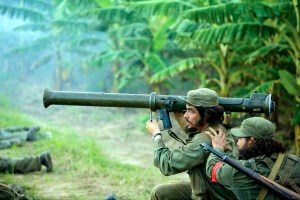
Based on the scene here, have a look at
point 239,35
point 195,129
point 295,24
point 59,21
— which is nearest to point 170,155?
point 195,129

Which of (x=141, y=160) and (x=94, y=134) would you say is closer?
(x=141, y=160)

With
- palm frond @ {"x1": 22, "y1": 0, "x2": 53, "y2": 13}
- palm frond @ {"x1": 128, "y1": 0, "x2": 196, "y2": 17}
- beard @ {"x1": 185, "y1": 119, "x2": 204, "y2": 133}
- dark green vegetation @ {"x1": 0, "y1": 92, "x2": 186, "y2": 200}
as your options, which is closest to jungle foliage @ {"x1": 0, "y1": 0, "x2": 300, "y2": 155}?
palm frond @ {"x1": 128, "y1": 0, "x2": 196, "y2": 17}

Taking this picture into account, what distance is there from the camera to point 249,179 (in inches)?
117

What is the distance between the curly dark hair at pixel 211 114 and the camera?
3371 mm

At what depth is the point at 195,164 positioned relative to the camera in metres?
3.27

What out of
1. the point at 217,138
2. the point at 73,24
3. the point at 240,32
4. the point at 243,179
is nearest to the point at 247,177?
the point at 243,179

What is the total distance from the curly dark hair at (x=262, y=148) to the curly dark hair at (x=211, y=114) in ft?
1.32

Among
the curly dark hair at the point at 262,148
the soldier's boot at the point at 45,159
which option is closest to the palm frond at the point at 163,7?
the soldier's boot at the point at 45,159

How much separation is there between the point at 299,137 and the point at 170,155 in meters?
4.11

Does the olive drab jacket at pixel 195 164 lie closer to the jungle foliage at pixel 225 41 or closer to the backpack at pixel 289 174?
the backpack at pixel 289 174

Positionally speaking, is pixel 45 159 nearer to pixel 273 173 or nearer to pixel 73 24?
pixel 273 173

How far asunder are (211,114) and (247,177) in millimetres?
635

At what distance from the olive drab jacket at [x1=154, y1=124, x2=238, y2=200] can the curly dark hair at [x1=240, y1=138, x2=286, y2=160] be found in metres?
0.19

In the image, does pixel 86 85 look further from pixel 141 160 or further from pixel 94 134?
pixel 141 160
